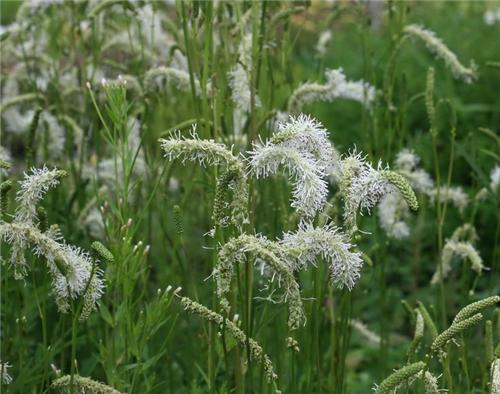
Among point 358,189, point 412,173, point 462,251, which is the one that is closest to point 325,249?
point 358,189

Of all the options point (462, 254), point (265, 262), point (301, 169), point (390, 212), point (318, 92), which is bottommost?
point (265, 262)

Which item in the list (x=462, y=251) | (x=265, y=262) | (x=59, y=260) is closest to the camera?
(x=265, y=262)

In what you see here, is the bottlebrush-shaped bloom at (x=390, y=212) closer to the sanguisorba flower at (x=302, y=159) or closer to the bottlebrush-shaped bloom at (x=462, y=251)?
the bottlebrush-shaped bloom at (x=462, y=251)

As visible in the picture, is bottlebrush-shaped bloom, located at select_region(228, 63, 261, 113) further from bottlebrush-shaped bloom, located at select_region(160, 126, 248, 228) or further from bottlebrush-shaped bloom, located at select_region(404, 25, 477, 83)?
bottlebrush-shaped bloom, located at select_region(160, 126, 248, 228)

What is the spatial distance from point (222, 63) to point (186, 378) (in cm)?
92

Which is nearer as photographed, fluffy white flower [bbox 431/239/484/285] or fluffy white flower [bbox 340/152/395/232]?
fluffy white flower [bbox 340/152/395/232]

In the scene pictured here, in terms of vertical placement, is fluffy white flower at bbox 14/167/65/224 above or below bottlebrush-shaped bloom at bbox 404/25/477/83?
below

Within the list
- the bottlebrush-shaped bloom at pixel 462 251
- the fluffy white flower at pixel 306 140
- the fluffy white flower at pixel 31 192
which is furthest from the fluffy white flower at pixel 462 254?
the fluffy white flower at pixel 31 192

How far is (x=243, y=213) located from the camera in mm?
1709

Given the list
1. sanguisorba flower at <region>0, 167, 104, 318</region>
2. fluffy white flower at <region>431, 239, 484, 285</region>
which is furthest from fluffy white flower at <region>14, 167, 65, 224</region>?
fluffy white flower at <region>431, 239, 484, 285</region>

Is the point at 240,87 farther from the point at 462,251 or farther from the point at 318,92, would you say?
the point at 462,251

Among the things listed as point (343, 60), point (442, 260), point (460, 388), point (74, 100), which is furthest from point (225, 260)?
point (343, 60)

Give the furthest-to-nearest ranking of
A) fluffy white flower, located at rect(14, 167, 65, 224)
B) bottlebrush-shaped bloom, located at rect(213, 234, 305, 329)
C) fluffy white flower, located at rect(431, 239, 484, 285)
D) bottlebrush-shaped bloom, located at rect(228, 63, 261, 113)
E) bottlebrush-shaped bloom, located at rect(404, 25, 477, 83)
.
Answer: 1. bottlebrush-shaped bloom, located at rect(404, 25, 477, 83)
2. bottlebrush-shaped bloom, located at rect(228, 63, 261, 113)
3. fluffy white flower, located at rect(431, 239, 484, 285)
4. fluffy white flower, located at rect(14, 167, 65, 224)
5. bottlebrush-shaped bloom, located at rect(213, 234, 305, 329)

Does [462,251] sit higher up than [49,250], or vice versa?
[462,251]
